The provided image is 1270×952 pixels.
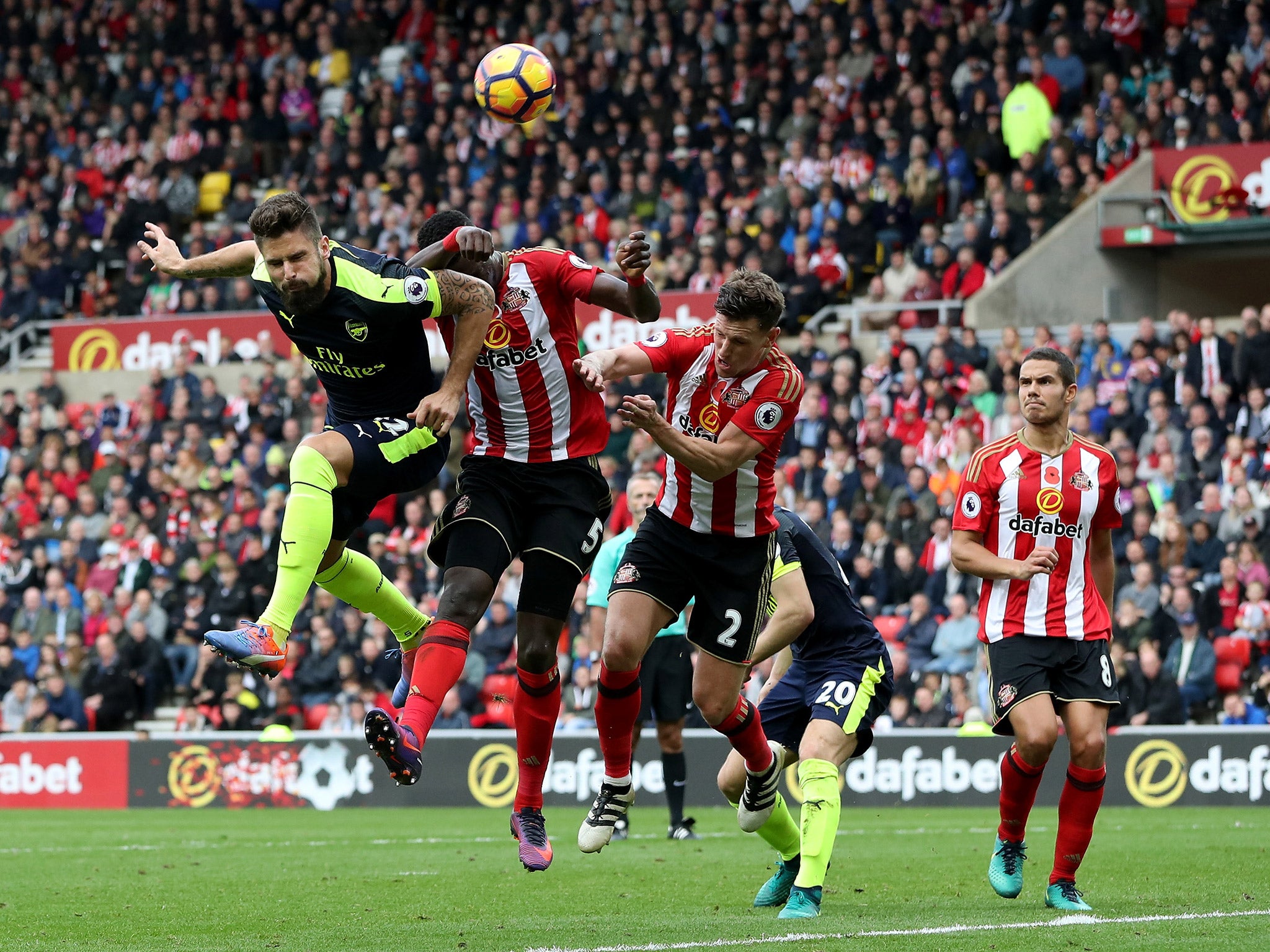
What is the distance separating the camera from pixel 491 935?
7.33 meters

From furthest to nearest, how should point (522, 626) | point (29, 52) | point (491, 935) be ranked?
point (29, 52), point (522, 626), point (491, 935)

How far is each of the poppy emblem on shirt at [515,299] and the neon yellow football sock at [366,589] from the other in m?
1.34

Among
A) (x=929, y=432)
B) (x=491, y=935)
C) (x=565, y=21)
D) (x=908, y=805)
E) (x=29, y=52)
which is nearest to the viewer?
(x=491, y=935)

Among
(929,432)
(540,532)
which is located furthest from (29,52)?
(540,532)

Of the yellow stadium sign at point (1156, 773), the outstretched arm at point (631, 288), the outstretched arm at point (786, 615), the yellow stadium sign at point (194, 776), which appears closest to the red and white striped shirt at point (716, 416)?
the outstretched arm at point (631, 288)

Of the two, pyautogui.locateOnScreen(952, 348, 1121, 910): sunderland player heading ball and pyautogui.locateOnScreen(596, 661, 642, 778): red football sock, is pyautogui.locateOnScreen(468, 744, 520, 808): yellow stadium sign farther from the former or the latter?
pyautogui.locateOnScreen(952, 348, 1121, 910): sunderland player heading ball

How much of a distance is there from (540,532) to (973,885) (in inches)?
124

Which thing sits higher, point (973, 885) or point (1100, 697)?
point (1100, 697)

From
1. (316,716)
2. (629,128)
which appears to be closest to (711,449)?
(316,716)

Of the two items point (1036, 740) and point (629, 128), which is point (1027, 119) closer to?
point (629, 128)

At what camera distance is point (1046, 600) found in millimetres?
8156

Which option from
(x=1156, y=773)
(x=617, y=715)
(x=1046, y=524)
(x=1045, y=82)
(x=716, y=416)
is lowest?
(x=1156, y=773)

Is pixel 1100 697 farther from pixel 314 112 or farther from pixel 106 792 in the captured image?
pixel 314 112

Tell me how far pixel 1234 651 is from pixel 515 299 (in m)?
10.1
